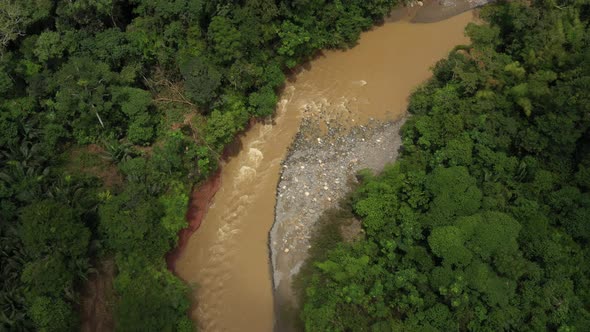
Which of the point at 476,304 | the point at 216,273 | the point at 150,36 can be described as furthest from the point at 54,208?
the point at 476,304

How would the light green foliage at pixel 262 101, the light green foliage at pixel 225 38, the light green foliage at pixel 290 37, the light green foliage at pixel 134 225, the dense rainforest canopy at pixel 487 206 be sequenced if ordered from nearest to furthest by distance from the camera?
the dense rainforest canopy at pixel 487 206 < the light green foliage at pixel 134 225 < the light green foliage at pixel 225 38 < the light green foliage at pixel 262 101 < the light green foliage at pixel 290 37

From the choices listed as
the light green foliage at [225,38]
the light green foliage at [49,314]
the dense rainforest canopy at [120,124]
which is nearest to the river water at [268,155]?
the dense rainforest canopy at [120,124]

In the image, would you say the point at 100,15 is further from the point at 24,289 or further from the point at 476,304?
the point at 476,304

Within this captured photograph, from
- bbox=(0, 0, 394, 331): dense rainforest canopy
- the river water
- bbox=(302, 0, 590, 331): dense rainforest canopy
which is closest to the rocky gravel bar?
the river water

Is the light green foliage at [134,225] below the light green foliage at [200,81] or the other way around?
below

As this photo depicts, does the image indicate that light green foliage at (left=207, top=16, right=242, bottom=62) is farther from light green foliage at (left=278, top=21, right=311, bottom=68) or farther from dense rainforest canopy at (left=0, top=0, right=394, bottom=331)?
light green foliage at (left=278, top=21, right=311, bottom=68)

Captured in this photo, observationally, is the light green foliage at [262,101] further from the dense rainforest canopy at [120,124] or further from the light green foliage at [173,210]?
the light green foliage at [173,210]

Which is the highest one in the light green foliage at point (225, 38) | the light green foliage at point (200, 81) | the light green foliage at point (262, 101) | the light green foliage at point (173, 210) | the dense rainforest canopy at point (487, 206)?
the light green foliage at point (225, 38)
